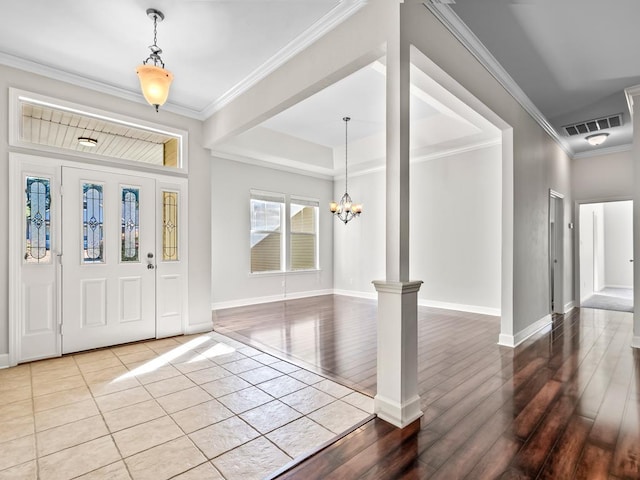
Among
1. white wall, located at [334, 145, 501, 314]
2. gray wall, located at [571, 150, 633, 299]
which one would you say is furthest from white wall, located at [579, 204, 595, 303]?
white wall, located at [334, 145, 501, 314]

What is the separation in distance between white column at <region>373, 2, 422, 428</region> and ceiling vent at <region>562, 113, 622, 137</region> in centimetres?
434

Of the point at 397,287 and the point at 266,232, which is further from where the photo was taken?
the point at 266,232

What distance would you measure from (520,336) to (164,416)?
4.08 meters

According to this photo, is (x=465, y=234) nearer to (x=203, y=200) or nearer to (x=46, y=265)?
(x=203, y=200)

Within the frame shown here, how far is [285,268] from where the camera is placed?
7594 millimetres

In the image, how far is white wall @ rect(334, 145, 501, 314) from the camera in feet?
19.2

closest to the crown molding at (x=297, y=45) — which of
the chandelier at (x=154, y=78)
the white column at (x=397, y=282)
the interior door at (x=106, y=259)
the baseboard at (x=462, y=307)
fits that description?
the white column at (x=397, y=282)

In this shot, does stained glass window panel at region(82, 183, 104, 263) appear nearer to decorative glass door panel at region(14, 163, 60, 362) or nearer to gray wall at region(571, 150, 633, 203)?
decorative glass door panel at region(14, 163, 60, 362)

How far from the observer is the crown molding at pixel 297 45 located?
8.65 ft

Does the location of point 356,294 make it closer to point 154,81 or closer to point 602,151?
point 602,151

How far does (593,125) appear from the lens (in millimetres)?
5117

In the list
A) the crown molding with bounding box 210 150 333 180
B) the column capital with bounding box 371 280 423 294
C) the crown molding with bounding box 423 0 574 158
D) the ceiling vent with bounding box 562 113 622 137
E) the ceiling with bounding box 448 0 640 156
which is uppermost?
the ceiling with bounding box 448 0 640 156

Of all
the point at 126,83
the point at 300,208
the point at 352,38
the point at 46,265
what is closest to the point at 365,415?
the point at 352,38

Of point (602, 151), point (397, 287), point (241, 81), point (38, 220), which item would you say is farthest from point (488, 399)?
point (602, 151)
